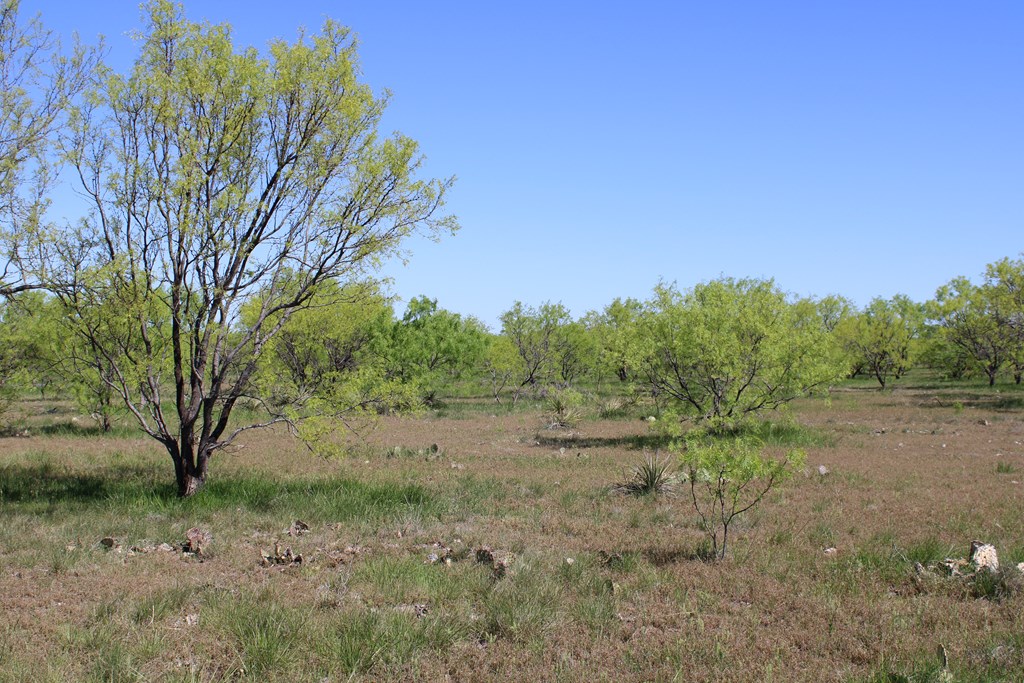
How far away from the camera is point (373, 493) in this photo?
10.8 meters

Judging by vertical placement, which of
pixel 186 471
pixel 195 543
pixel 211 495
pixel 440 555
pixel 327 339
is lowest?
pixel 440 555

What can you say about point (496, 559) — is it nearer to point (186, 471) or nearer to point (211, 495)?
point (211, 495)

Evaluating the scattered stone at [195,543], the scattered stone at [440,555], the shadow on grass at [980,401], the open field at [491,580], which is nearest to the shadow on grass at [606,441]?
the open field at [491,580]

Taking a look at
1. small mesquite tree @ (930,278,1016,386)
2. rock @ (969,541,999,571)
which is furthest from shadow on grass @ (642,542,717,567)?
small mesquite tree @ (930,278,1016,386)

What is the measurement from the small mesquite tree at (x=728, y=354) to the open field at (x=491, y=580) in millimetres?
3877

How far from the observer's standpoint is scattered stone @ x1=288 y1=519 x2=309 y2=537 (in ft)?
28.1

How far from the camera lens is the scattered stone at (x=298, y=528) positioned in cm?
856

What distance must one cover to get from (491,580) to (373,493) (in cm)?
473

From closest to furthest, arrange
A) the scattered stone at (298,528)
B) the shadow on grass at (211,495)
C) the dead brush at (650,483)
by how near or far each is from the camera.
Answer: the scattered stone at (298,528) → the shadow on grass at (211,495) → the dead brush at (650,483)

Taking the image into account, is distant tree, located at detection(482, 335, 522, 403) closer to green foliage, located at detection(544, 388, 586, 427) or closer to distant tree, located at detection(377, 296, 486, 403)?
distant tree, located at detection(377, 296, 486, 403)

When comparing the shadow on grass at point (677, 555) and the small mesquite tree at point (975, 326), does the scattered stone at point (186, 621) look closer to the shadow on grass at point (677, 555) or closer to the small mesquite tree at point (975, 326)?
the shadow on grass at point (677, 555)

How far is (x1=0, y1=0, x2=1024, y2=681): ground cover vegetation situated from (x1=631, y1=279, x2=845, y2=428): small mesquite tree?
8 centimetres

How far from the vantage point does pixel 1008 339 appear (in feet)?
105

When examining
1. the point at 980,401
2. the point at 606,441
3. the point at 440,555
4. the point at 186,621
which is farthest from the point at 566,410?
the point at 980,401
